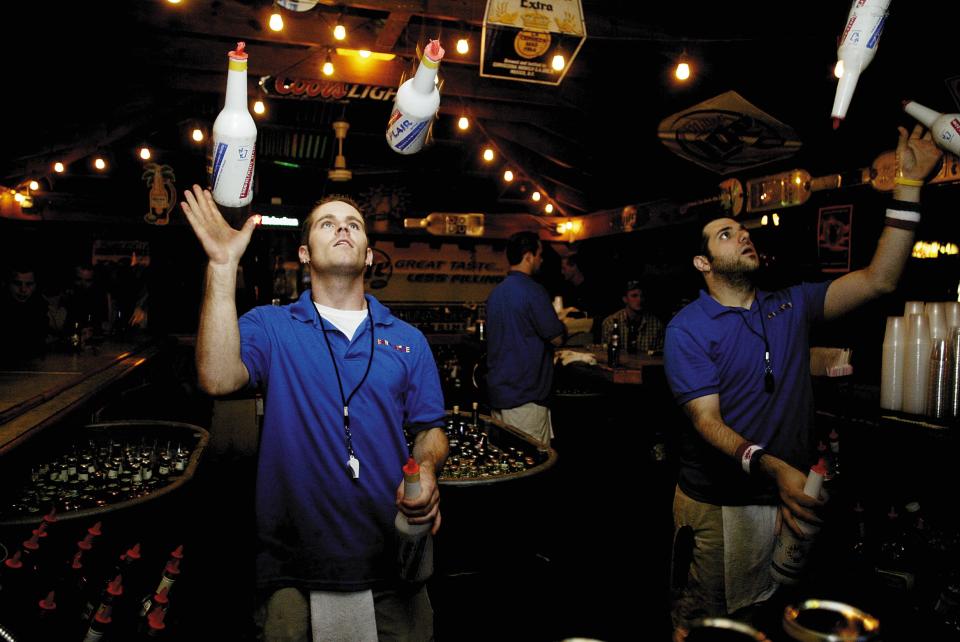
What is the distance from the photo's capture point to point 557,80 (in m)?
4.15

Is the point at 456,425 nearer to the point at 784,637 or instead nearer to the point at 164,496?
the point at 164,496

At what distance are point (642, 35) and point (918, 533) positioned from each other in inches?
149

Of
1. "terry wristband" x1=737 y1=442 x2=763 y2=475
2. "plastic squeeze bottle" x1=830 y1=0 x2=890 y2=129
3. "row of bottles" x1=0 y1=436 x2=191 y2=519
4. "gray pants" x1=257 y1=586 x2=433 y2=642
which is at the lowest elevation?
"gray pants" x1=257 y1=586 x2=433 y2=642

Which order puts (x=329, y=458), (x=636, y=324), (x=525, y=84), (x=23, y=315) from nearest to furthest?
1. (x=329, y=458)
2. (x=23, y=315)
3. (x=525, y=84)
4. (x=636, y=324)

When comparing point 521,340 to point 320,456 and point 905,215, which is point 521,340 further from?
point 320,456

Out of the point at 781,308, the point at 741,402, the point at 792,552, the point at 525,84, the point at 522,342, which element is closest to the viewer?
the point at 792,552

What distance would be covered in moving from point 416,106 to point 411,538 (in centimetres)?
141

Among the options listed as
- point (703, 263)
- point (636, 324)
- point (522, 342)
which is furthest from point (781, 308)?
point (636, 324)

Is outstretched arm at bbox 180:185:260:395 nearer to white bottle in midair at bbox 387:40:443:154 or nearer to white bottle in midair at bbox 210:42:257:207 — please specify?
white bottle in midair at bbox 210:42:257:207

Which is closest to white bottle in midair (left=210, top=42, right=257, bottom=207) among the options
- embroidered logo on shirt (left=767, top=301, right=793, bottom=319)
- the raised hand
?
the raised hand

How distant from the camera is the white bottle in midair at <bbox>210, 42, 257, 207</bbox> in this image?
5.98 ft

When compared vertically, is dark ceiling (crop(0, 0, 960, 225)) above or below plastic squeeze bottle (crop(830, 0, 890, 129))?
above

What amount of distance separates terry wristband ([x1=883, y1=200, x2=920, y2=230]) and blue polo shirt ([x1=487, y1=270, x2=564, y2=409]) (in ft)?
8.58

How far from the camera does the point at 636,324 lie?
786 centimetres
